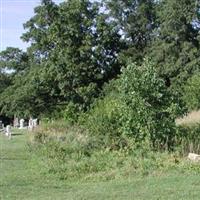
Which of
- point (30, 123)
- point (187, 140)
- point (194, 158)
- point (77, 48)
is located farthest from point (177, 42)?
point (194, 158)

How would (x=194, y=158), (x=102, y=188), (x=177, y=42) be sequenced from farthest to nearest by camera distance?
(x=177, y=42) → (x=194, y=158) → (x=102, y=188)

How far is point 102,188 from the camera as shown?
45.5 ft

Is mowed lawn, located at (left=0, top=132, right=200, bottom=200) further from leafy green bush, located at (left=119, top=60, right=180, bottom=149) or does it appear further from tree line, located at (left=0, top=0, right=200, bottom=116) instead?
tree line, located at (left=0, top=0, right=200, bottom=116)

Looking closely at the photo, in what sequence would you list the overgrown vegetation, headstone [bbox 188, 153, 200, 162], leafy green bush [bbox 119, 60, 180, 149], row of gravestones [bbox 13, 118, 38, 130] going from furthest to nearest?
the overgrown vegetation
row of gravestones [bbox 13, 118, 38, 130]
leafy green bush [bbox 119, 60, 180, 149]
headstone [bbox 188, 153, 200, 162]

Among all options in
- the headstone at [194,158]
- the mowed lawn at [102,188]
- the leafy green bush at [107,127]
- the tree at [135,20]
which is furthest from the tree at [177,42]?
the mowed lawn at [102,188]

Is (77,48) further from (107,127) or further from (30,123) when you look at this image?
(107,127)

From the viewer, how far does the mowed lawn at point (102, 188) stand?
488 inches

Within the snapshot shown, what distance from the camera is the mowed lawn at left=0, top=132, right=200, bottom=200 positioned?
12.4 m

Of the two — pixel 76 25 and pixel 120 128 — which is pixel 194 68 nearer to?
pixel 76 25

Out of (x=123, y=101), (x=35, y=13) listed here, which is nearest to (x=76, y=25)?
(x=35, y=13)

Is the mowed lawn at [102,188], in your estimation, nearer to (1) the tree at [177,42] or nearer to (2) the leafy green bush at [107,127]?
(2) the leafy green bush at [107,127]

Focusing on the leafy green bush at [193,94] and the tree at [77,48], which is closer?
the leafy green bush at [193,94]

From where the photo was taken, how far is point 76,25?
57375mm

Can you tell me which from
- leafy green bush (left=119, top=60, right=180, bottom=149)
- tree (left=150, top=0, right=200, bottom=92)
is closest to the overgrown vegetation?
tree (left=150, top=0, right=200, bottom=92)
